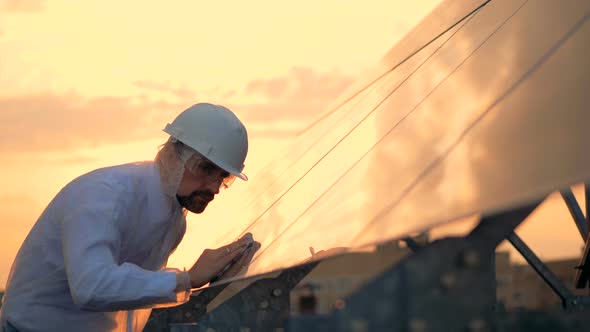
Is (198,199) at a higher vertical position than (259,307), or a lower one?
higher

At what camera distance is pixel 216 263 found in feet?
18.8

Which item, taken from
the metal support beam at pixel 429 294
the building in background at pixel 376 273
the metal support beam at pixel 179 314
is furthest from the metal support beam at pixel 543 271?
the metal support beam at pixel 179 314

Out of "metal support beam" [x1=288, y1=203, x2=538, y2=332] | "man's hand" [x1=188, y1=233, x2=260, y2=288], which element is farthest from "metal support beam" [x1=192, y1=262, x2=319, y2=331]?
"metal support beam" [x1=288, y1=203, x2=538, y2=332]

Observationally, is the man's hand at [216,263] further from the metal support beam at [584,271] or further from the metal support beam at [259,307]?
the metal support beam at [584,271]

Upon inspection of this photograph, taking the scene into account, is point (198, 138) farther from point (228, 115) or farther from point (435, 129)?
point (435, 129)

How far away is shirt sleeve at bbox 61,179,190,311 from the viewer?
535 centimetres

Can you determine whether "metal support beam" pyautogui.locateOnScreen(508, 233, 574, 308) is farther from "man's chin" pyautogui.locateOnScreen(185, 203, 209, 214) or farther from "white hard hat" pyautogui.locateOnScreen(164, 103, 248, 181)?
"man's chin" pyautogui.locateOnScreen(185, 203, 209, 214)

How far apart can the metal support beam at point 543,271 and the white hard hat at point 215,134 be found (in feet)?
4.92

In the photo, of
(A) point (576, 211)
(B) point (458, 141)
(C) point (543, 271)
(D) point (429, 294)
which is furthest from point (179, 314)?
(D) point (429, 294)

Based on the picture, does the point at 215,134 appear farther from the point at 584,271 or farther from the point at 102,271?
the point at 584,271

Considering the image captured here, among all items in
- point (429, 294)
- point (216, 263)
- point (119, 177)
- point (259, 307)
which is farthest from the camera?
point (259, 307)

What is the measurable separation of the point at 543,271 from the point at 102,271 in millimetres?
1838

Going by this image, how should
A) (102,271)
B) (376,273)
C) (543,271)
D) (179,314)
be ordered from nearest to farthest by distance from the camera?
(376,273) → (543,271) → (102,271) → (179,314)

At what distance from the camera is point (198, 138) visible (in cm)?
603
